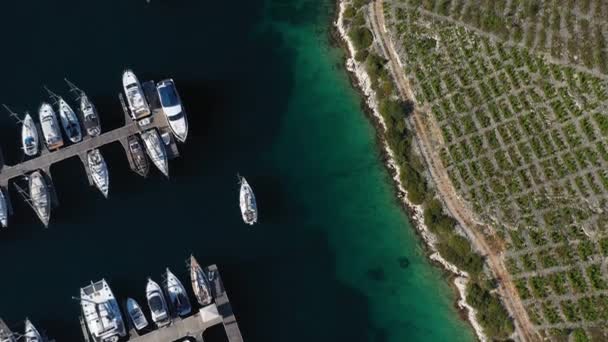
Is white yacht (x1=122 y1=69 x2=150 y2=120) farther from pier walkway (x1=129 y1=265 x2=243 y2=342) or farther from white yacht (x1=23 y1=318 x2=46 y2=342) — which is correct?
white yacht (x1=23 y1=318 x2=46 y2=342)

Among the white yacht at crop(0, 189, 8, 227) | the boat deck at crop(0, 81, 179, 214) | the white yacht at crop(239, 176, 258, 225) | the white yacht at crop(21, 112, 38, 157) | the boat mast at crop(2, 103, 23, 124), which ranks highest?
the boat mast at crop(2, 103, 23, 124)

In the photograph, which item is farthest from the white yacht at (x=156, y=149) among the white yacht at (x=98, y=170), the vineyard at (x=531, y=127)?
the vineyard at (x=531, y=127)

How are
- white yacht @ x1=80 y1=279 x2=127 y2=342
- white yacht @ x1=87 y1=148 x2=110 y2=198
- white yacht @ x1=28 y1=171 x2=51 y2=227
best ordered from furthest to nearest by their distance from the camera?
white yacht @ x1=87 y1=148 x2=110 y2=198 < white yacht @ x1=28 y1=171 x2=51 y2=227 < white yacht @ x1=80 y1=279 x2=127 y2=342

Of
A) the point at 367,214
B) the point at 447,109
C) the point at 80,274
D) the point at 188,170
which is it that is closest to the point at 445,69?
the point at 447,109

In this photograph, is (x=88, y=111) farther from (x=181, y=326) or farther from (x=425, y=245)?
(x=425, y=245)

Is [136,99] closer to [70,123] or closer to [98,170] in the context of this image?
[70,123]

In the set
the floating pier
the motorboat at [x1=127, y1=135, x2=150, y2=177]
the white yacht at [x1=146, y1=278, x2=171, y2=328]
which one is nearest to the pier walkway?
the floating pier

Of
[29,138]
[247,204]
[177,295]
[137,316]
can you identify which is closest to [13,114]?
[29,138]
